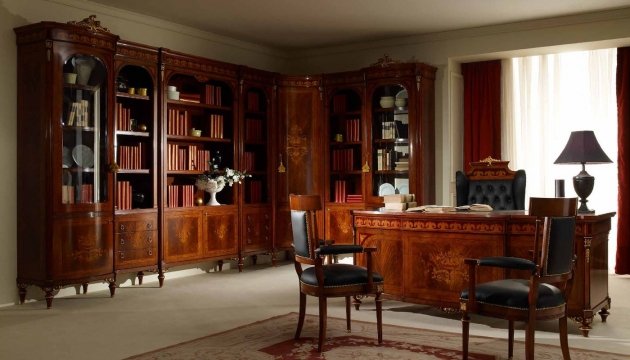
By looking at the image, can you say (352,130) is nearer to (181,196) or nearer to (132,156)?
(181,196)

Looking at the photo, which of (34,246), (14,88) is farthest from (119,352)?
(14,88)

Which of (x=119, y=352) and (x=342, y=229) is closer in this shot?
(x=119, y=352)

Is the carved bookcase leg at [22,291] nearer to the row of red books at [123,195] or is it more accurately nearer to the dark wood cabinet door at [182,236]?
the row of red books at [123,195]

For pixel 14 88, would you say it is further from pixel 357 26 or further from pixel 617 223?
pixel 617 223

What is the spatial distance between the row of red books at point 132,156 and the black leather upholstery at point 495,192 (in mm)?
3179

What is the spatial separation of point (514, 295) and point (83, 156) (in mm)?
3913

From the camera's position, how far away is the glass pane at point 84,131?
17.9 ft

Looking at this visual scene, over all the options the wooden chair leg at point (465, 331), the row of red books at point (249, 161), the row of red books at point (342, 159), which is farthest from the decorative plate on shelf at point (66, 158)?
the wooden chair leg at point (465, 331)

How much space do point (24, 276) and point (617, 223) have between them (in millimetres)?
6103

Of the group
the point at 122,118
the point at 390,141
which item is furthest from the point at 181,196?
the point at 390,141

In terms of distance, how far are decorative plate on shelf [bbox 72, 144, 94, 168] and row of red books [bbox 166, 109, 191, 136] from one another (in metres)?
1.16

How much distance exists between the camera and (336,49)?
844cm

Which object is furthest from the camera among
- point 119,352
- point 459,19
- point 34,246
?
→ point 459,19

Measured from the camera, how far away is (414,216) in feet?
15.9
